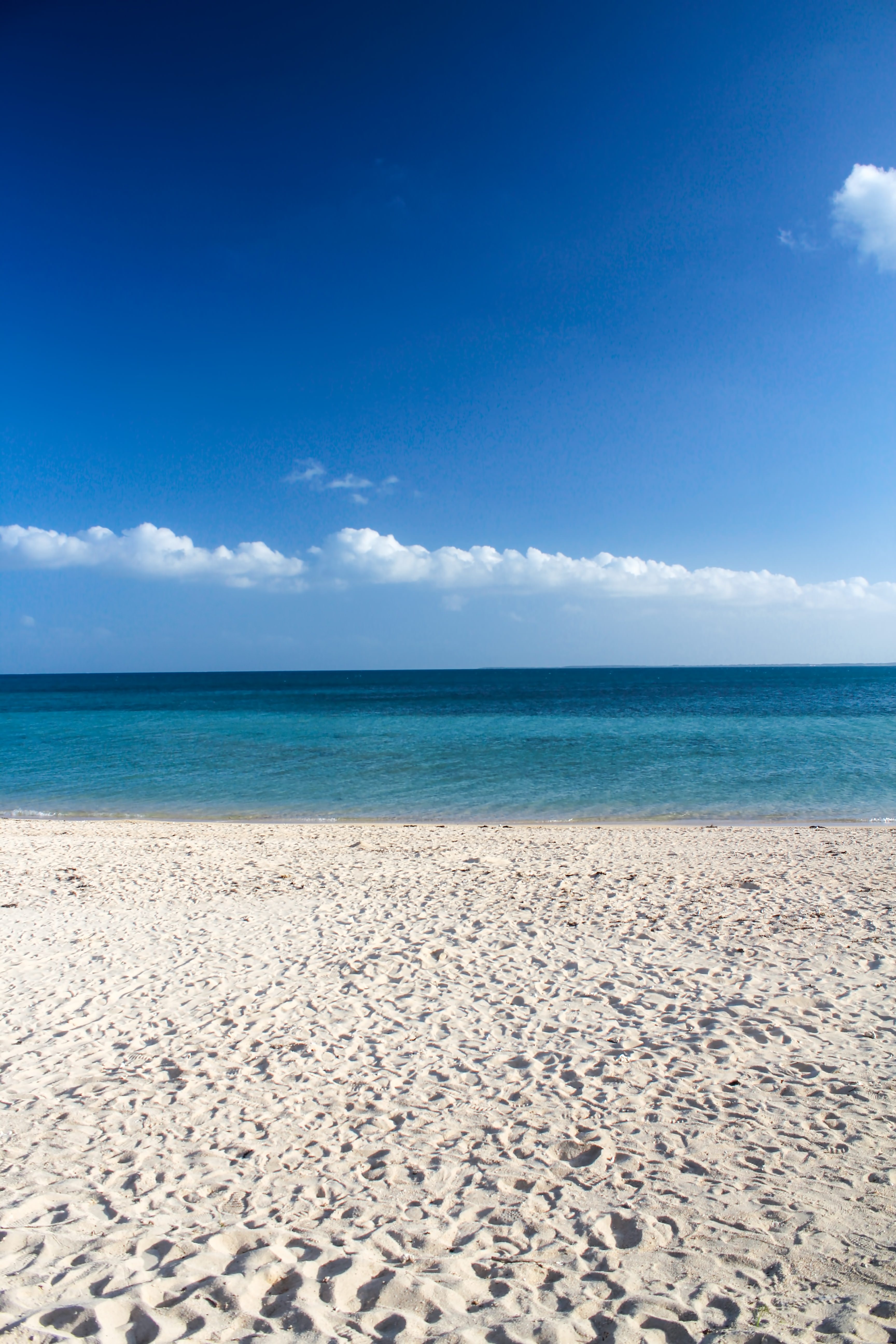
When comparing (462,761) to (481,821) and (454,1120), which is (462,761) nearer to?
(481,821)

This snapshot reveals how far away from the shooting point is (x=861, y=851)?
1390cm

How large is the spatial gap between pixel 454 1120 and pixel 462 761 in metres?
23.8

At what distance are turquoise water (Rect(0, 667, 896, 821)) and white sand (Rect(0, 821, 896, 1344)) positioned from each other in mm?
10153

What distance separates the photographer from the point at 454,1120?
5.28m

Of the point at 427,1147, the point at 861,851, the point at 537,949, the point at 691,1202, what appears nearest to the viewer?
the point at 691,1202

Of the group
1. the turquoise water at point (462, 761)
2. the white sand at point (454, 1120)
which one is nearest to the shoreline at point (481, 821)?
the turquoise water at point (462, 761)

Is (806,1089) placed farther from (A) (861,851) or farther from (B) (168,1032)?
(A) (861,851)

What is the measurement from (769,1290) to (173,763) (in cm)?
2930

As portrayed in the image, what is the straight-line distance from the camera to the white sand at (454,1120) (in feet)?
11.9

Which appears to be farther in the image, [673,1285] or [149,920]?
[149,920]

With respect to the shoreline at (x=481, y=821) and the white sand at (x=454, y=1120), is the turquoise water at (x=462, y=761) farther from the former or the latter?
the white sand at (x=454, y=1120)

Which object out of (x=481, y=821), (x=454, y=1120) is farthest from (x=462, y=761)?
(x=454, y=1120)

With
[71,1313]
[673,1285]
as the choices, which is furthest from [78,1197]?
[673,1285]

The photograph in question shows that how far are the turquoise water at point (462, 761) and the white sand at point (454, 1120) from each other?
10.2 meters
